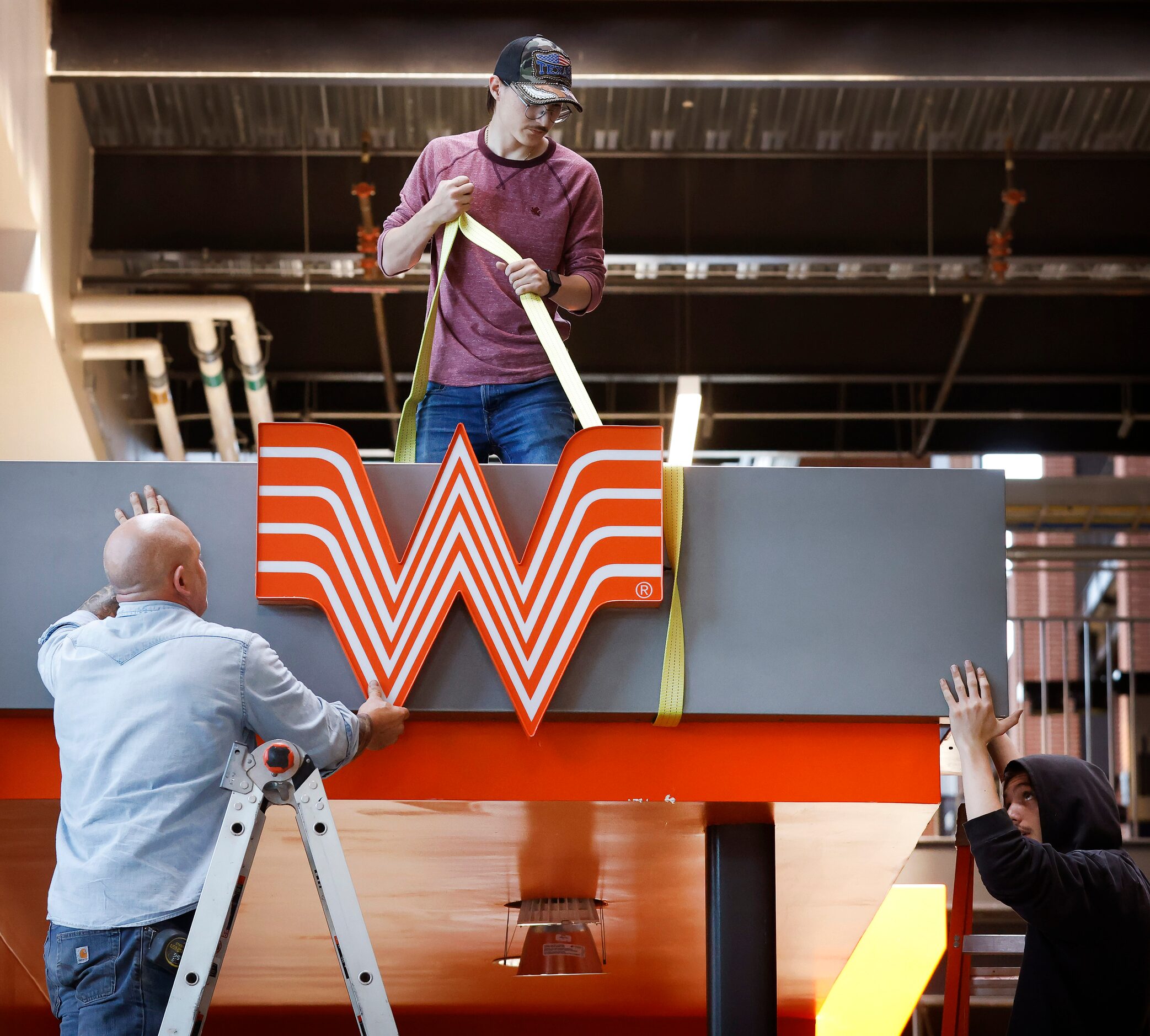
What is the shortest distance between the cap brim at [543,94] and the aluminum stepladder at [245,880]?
173 centimetres

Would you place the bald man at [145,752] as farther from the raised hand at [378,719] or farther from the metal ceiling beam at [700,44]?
the metal ceiling beam at [700,44]

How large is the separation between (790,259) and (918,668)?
6.00 m

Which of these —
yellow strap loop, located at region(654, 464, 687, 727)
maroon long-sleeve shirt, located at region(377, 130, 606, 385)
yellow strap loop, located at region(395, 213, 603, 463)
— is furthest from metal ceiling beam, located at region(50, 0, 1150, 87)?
yellow strap loop, located at region(654, 464, 687, 727)

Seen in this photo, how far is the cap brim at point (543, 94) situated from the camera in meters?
3.34

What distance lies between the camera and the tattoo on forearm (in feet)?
10.2

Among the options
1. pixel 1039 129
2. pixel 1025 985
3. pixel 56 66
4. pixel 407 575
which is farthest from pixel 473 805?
pixel 1039 129

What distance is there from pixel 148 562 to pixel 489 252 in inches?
52.2

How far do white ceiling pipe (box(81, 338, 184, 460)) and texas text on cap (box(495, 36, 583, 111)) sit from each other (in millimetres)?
5879

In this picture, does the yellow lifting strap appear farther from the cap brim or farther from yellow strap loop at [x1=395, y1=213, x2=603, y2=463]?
the cap brim

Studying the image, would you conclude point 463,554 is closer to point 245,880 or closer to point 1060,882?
point 245,880

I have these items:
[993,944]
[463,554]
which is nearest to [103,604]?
[463,554]

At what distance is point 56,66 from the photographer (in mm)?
6594

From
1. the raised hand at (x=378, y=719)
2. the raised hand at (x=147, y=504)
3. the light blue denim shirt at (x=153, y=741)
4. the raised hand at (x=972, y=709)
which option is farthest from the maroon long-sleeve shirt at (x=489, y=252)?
the raised hand at (x=972, y=709)

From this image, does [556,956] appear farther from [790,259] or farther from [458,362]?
[790,259]
